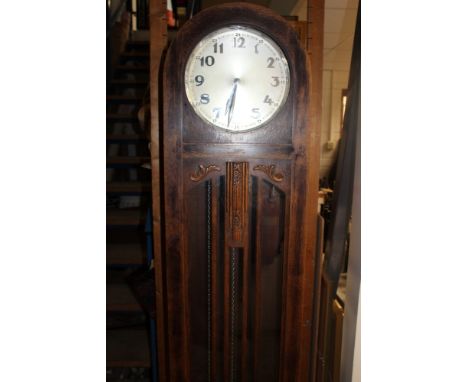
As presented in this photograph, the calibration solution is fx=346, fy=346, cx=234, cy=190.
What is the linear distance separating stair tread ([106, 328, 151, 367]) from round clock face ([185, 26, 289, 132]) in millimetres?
1232

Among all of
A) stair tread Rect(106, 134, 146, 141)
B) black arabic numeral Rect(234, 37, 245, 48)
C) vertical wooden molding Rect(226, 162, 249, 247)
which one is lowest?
vertical wooden molding Rect(226, 162, 249, 247)

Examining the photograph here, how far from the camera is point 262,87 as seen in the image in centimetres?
89

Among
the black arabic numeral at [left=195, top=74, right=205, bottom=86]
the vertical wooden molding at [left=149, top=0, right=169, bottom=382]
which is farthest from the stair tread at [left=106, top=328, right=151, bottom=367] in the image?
the black arabic numeral at [left=195, top=74, right=205, bottom=86]

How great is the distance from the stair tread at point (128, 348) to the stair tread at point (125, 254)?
0.37m

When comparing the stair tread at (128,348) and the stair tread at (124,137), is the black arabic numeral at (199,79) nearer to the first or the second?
the stair tread at (128,348)

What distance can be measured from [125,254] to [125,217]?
0.22 meters

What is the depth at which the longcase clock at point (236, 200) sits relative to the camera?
87cm

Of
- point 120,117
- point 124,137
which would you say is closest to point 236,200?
point 124,137

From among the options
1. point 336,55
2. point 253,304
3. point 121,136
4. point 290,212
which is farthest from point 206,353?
point 336,55

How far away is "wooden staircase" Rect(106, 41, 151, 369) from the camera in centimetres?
167

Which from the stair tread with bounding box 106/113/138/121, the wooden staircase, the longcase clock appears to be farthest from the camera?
the stair tread with bounding box 106/113/138/121

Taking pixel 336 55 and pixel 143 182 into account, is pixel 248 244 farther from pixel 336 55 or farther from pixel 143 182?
pixel 336 55

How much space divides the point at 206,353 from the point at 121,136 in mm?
1651

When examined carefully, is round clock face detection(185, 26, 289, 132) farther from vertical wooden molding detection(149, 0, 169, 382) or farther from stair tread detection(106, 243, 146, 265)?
stair tread detection(106, 243, 146, 265)
